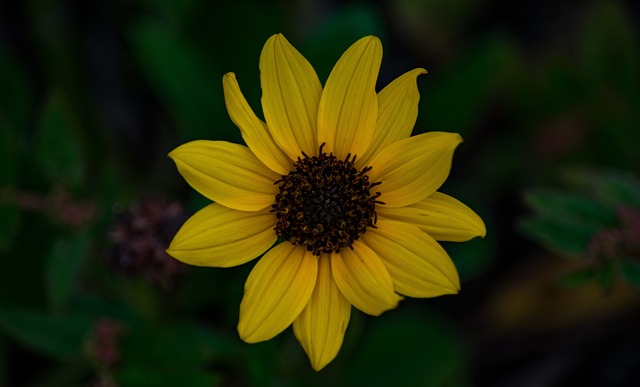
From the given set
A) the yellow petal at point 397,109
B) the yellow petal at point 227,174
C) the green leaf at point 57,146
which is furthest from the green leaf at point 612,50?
the green leaf at point 57,146

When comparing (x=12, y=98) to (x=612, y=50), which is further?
(x=612, y=50)

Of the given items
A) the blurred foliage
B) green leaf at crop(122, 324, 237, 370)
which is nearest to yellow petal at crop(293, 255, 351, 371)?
the blurred foliage

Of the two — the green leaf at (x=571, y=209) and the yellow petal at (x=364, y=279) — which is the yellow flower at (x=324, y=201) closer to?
the yellow petal at (x=364, y=279)

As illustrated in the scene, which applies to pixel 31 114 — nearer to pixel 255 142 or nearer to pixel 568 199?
pixel 255 142

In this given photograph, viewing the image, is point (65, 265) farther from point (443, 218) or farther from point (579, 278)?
point (579, 278)

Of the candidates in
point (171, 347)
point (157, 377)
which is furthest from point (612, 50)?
point (157, 377)

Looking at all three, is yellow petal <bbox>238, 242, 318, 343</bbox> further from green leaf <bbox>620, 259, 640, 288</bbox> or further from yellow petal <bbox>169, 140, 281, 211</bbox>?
green leaf <bbox>620, 259, 640, 288</bbox>

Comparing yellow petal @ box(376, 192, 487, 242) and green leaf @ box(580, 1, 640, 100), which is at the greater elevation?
green leaf @ box(580, 1, 640, 100)
